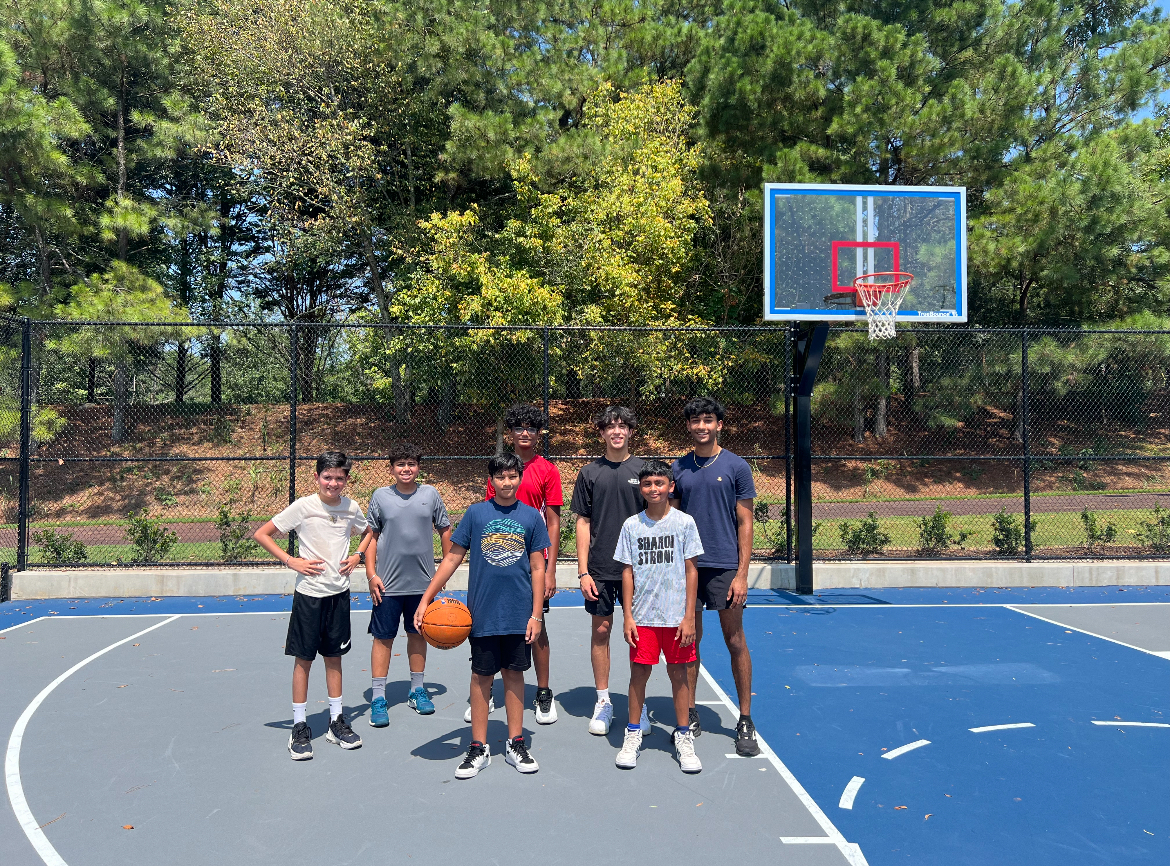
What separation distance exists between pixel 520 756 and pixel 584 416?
1639 cm

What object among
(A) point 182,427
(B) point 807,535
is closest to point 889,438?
(B) point 807,535

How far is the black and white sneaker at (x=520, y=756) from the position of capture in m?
4.45

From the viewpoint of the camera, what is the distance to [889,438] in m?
21.8

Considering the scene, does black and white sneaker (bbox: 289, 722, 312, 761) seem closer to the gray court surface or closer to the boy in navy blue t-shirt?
the gray court surface

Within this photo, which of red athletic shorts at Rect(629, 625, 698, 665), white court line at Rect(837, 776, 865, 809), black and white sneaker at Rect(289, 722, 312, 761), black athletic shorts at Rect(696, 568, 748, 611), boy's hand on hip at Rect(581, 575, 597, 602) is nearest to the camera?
white court line at Rect(837, 776, 865, 809)

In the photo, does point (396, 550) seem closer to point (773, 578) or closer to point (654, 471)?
point (654, 471)

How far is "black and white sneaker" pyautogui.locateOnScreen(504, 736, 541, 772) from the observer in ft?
14.6

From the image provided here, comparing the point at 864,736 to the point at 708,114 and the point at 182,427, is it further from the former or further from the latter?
the point at 182,427

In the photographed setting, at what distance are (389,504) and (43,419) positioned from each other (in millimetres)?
15334

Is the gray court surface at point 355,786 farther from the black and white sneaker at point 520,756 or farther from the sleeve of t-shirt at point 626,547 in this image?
the sleeve of t-shirt at point 626,547

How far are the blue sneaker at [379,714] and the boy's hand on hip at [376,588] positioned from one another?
67 centimetres

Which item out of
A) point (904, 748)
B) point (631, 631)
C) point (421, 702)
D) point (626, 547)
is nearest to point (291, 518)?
point (421, 702)

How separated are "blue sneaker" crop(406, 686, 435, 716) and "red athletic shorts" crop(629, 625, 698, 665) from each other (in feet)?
5.80

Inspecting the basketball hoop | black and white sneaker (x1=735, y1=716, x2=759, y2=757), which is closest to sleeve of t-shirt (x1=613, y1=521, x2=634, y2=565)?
black and white sneaker (x1=735, y1=716, x2=759, y2=757)
